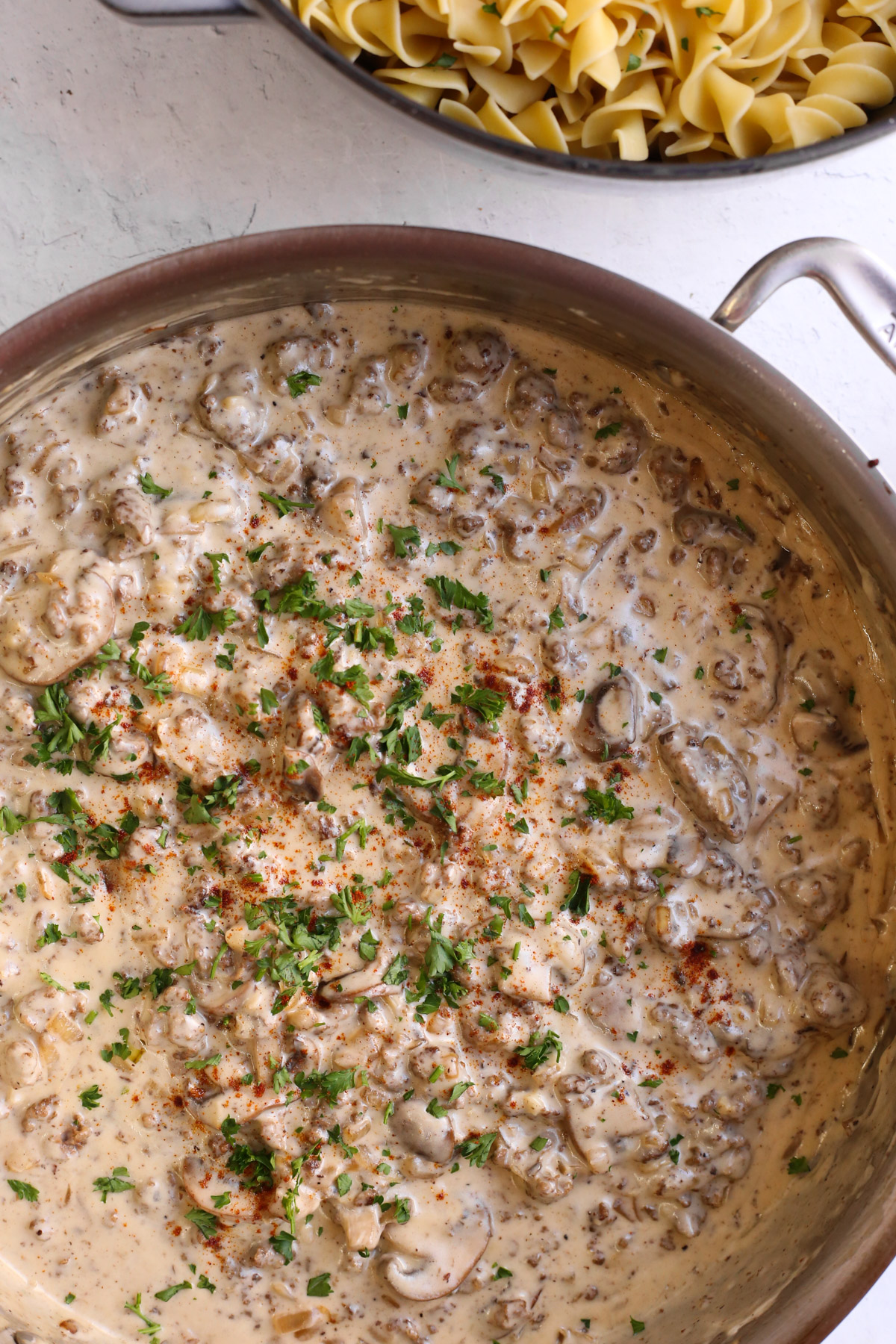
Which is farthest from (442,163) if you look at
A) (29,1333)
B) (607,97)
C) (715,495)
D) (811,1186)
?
(29,1333)

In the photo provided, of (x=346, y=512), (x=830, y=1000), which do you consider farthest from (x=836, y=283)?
(x=830, y=1000)

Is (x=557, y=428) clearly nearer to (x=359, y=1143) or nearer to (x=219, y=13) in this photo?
(x=219, y=13)

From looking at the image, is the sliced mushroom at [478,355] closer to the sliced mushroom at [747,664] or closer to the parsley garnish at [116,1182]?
the sliced mushroom at [747,664]

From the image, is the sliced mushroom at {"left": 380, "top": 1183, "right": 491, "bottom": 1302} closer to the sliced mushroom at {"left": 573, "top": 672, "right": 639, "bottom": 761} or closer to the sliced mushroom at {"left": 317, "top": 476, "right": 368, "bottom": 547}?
the sliced mushroom at {"left": 573, "top": 672, "right": 639, "bottom": 761}

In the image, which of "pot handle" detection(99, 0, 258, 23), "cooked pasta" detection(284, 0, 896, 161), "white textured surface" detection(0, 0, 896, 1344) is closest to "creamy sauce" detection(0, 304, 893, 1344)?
"white textured surface" detection(0, 0, 896, 1344)

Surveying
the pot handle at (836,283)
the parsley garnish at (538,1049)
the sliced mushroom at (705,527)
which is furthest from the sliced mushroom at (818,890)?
the pot handle at (836,283)

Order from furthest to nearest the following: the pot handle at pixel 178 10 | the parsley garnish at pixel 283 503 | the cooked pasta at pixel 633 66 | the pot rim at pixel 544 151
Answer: the parsley garnish at pixel 283 503
the cooked pasta at pixel 633 66
the pot handle at pixel 178 10
the pot rim at pixel 544 151
